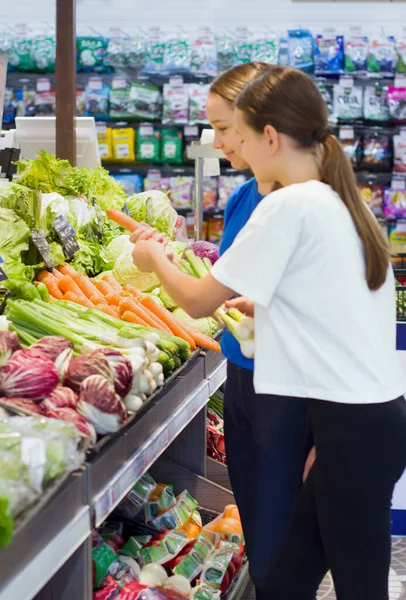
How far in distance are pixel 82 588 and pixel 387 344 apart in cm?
85

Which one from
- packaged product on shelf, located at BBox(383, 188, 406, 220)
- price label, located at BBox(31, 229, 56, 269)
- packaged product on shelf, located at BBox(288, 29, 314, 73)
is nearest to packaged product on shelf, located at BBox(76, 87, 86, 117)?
packaged product on shelf, located at BBox(288, 29, 314, 73)

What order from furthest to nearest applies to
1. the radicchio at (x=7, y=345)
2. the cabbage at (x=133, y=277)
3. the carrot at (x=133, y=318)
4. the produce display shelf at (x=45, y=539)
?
the cabbage at (x=133, y=277), the carrot at (x=133, y=318), the radicchio at (x=7, y=345), the produce display shelf at (x=45, y=539)

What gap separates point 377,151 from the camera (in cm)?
792

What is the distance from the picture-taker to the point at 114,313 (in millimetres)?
2971

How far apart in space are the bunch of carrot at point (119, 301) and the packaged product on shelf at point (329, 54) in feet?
17.0

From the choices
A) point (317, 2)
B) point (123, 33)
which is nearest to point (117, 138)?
point (123, 33)

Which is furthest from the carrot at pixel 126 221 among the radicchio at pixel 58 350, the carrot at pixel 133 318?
the radicchio at pixel 58 350

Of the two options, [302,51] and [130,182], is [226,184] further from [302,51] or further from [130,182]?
[302,51]

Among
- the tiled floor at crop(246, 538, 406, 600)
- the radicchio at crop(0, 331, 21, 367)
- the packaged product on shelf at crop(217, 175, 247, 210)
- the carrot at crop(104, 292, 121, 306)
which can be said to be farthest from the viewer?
the packaged product on shelf at crop(217, 175, 247, 210)

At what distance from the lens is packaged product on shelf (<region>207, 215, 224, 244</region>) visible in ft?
26.3

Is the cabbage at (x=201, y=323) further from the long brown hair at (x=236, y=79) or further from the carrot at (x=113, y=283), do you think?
the long brown hair at (x=236, y=79)

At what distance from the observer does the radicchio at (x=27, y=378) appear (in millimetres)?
1906

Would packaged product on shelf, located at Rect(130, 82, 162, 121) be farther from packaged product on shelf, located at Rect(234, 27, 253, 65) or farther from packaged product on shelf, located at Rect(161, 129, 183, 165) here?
packaged product on shelf, located at Rect(234, 27, 253, 65)

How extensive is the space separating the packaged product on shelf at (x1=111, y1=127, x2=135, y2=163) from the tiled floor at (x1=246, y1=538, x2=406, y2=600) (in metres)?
5.08
